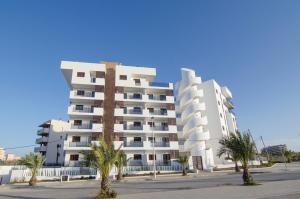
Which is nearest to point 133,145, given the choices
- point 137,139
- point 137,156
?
point 137,139

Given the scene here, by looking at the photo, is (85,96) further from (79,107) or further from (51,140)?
(51,140)

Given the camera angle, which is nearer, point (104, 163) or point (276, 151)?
point (104, 163)

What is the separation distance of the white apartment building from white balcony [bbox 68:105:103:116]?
2130cm

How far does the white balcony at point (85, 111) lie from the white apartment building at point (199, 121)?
839 inches

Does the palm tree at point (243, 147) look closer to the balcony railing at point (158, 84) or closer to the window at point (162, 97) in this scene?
the window at point (162, 97)

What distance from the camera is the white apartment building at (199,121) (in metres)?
52.5

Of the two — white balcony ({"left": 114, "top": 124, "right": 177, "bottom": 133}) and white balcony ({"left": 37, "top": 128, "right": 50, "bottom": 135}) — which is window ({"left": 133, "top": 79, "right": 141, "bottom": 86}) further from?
white balcony ({"left": 37, "top": 128, "right": 50, "bottom": 135})

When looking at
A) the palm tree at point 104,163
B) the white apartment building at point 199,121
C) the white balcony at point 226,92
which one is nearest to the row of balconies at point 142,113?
the white apartment building at point 199,121

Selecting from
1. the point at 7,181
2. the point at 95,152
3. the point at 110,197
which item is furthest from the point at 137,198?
the point at 7,181

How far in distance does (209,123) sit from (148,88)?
20.3 m

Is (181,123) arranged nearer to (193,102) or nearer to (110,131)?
(193,102)

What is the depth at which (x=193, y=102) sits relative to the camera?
186ft

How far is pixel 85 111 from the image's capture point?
46.5 metres

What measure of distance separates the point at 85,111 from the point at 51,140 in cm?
3225
